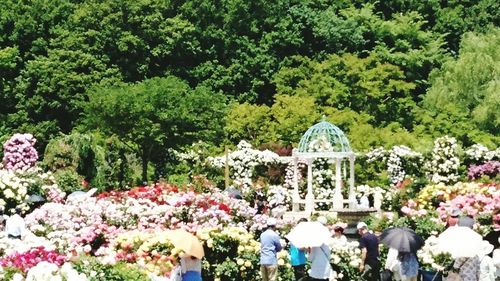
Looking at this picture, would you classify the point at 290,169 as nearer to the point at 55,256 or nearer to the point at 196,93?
the point at 196,93

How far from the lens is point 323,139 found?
3152 centimetres

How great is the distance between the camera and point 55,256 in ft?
43.5

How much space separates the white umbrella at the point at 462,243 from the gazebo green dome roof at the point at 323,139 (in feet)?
58.9

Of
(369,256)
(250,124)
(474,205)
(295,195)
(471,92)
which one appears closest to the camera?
(369,256)

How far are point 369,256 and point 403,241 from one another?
178cm

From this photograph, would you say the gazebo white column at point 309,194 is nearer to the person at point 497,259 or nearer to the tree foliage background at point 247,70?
the tree foliage background at point 247,70

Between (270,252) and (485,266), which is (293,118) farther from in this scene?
(485,266)

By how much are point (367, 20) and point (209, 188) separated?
66.7ft

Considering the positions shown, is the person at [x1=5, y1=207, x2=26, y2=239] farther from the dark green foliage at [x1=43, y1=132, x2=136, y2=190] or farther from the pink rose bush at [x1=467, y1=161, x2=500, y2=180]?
the pink rose bush at [x1=467, y1=161, x2=500, y2=180]

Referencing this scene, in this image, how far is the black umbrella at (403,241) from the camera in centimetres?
1358

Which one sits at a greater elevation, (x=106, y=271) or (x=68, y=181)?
(x=68, y=181)

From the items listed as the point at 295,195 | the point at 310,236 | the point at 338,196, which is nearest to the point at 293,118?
the point at 295,195

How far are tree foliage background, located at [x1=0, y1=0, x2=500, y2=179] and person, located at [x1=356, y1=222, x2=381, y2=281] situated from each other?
20.7 metres

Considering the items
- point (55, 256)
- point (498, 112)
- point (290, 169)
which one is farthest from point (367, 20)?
point (55, 256)
